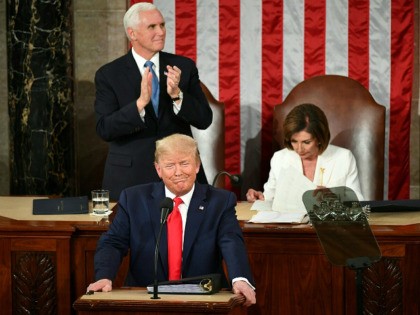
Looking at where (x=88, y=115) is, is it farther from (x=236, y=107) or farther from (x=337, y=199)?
(x=337, y=199)

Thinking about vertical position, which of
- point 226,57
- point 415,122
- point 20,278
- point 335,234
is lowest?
point 20,278

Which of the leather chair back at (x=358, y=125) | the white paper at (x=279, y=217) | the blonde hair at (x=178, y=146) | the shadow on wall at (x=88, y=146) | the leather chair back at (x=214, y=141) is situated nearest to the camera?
the blonde hair at (x=178, y=146)

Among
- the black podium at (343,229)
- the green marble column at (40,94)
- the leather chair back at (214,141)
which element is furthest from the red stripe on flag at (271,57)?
the black podium at (343,229)

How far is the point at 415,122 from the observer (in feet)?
23.3

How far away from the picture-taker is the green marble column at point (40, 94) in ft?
22.1

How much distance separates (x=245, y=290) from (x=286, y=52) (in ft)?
12.0

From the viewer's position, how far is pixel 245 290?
3678mm

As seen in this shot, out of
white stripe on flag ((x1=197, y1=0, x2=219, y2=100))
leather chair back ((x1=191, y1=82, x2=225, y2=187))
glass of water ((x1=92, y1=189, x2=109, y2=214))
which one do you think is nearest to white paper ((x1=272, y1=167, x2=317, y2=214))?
glass of water ((x1=92, y1=189, x2=109, y2=214))

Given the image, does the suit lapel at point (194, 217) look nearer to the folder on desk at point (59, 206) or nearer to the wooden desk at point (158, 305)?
the wooden desk at point (158, 305)

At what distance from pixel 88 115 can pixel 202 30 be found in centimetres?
108

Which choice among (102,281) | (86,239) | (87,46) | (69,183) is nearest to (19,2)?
(87,46)

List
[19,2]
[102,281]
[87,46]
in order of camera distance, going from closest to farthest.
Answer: [102,281], [19,2], [87,46]

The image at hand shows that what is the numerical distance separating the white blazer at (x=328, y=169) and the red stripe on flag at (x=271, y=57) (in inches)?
58.0

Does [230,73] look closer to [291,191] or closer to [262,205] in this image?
[262,205]
